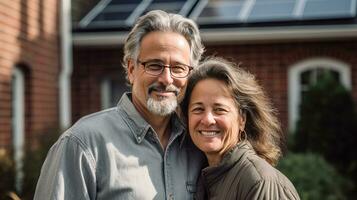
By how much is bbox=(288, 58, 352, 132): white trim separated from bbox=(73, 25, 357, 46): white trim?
497 mm

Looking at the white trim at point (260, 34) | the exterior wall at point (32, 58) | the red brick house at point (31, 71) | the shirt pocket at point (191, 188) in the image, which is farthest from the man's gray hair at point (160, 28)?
the white trim at point (260, 34)

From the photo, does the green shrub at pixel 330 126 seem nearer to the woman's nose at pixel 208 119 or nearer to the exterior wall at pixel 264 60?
the exterior wall at pixel 264 60

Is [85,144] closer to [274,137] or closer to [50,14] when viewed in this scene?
[274,137]

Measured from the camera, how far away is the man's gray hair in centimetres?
265

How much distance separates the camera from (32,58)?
285 inches

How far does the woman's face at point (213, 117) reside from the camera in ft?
8.83

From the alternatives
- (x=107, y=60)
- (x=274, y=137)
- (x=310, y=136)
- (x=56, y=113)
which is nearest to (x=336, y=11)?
(x=310, y=136)

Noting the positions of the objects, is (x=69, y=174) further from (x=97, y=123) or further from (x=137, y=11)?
(x=137, y=11)

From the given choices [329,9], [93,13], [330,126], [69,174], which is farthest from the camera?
[93,13]

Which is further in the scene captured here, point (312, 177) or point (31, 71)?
point (31, 71)

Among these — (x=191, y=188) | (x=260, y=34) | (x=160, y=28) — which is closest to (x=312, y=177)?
(x=260, y=34)

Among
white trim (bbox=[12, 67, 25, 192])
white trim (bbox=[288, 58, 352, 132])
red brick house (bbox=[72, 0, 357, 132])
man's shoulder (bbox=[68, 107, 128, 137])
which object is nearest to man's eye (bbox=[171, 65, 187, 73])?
man's shoulder (bbox=[68, 107, 128, 137])

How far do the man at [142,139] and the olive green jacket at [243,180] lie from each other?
132mm

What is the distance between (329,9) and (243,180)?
7.57 meters
